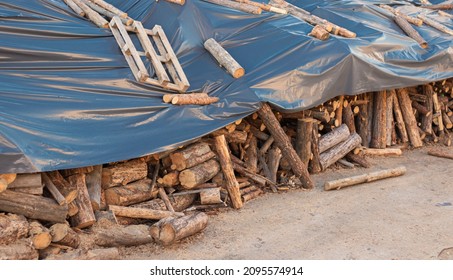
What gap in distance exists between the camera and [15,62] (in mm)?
7871

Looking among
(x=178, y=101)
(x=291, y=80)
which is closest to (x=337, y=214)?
(x=291, y=80)

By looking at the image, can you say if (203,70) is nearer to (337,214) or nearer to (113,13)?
(113,13)

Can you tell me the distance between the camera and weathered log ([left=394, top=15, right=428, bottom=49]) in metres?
11.7

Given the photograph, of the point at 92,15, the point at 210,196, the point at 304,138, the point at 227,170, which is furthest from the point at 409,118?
the point at 92,15

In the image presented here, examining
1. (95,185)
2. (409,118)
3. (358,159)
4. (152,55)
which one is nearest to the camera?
(95,185)

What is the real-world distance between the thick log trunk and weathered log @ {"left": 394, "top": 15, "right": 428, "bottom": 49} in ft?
27.9

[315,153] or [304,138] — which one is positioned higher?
[304,138]

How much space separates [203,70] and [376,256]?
429 cm

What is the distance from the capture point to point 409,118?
41.1ft

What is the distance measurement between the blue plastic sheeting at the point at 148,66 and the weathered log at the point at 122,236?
36.5 inches

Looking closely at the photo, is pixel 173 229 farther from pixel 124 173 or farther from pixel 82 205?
pixel 124 173

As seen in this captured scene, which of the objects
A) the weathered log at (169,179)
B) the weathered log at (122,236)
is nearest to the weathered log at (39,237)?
the weathered log at (122,236)

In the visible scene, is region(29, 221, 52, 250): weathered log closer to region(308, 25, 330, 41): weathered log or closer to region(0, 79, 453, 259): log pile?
region(0, 79, 453, 259): log pile

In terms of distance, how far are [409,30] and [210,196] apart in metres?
6.55
